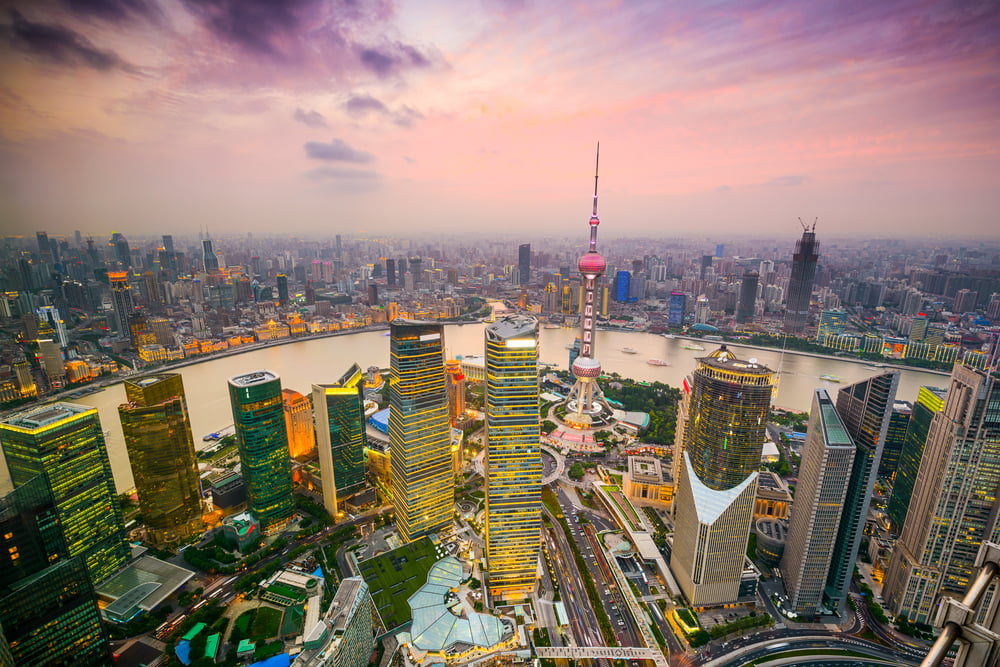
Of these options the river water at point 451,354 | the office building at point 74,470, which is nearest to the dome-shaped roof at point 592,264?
the river water at point 451,354

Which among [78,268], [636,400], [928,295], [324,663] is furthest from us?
[928,295]

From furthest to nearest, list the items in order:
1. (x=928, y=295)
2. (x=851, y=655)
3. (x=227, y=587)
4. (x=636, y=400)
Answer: (x=928, y=295), (x=636, y=400), (x=227, y=587), (x=851, y=655)

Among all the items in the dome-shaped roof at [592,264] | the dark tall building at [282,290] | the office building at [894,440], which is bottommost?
the office building at [894,440]

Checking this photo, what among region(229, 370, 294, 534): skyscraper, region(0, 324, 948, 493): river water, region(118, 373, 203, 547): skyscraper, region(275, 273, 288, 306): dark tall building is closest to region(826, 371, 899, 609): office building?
region(0, 324, 948, 493): river water

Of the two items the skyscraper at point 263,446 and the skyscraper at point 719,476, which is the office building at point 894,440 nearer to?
the skyscraper at point 719,476

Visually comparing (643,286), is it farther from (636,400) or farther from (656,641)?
(656,641)

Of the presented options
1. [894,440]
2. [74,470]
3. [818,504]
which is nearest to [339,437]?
[74,470]

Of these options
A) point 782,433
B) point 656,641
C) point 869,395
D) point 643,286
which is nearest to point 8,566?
point 656,641
